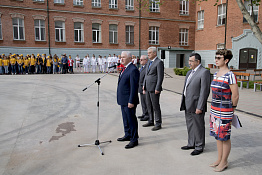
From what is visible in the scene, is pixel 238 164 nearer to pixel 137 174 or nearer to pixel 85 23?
pixel 137 174

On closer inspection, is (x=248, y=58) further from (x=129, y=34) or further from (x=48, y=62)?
(x=48, y=62)

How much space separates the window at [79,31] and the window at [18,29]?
229 inches

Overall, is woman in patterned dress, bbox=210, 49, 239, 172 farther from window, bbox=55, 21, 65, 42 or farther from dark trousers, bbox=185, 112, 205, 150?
window, bbox=55, 21, 65, 42

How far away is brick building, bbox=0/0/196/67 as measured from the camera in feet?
86.1

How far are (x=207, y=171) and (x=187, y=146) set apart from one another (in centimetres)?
99

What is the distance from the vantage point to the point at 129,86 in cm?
494

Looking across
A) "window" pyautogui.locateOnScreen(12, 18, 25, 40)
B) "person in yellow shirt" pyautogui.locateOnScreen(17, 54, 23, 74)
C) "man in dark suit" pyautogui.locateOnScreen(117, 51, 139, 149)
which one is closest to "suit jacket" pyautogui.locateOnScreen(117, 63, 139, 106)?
"man in dark suit" pyautogui.locateOnScreen(117, 51, 139, 149)

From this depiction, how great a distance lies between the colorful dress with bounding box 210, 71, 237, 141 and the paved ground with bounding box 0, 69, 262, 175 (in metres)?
0.70

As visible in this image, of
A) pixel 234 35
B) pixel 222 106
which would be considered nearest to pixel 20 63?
pixel 222 106

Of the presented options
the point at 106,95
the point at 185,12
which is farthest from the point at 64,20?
the point at 106,95

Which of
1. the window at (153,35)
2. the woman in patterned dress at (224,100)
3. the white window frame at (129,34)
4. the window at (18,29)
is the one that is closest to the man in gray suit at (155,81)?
the woman in patterned dress at (224,100)

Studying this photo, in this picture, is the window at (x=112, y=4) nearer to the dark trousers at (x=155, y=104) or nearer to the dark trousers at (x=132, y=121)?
the dark trousers at (x=155, y=104)

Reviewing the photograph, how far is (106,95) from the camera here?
36.1ft

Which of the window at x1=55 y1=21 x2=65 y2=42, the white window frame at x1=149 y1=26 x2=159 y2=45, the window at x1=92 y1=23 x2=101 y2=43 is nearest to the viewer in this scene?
the window at x1=55 y1=21 x2=65 y2=42
